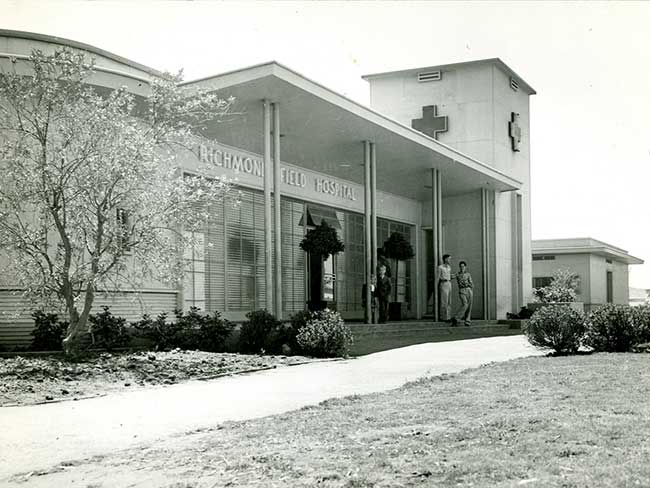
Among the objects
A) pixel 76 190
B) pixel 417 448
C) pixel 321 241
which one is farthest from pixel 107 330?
pixel 417 448

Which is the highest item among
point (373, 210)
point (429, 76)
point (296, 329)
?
point (429, 76)

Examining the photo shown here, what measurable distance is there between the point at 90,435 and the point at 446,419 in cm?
312

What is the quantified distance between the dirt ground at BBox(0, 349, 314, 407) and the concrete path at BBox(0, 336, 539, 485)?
42 cm

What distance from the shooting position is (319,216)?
76.9 feet

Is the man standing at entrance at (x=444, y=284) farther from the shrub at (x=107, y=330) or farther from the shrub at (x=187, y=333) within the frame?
the shrub at (x=107, y=330)

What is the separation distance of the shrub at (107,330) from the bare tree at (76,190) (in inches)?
67.5

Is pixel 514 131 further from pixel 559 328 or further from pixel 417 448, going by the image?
pixel 417 448

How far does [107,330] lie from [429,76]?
844 inches

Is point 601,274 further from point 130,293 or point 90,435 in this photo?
point 90,435

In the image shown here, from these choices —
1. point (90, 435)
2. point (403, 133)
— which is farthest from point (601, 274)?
point (90, 435)

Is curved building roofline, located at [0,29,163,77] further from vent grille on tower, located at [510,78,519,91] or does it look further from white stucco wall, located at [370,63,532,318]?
vent grille on tower, located at [510,78,519,91]

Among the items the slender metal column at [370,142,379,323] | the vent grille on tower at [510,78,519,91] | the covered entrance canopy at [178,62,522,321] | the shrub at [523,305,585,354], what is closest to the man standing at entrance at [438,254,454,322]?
the covered entrance canopy at [178,62,522,321]

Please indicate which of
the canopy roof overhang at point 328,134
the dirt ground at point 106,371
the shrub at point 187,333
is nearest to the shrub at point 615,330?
the dirt ground at point 106,371

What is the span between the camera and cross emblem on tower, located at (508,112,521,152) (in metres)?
31.7
